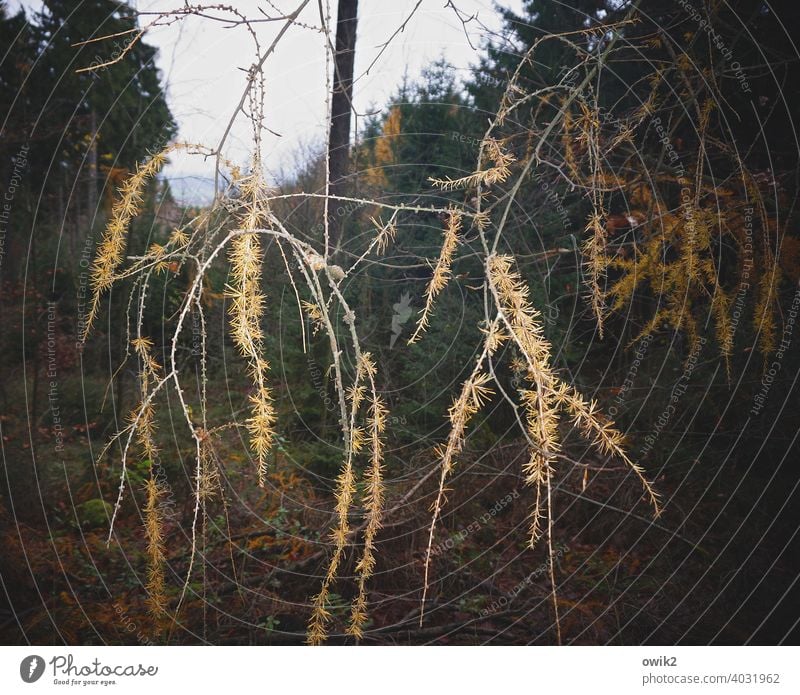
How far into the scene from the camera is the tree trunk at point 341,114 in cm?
207

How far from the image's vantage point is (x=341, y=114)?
2.16 metres

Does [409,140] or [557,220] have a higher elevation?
[409,140]

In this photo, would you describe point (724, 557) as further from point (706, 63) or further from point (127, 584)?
point (127, 584)

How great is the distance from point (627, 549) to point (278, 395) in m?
1.52

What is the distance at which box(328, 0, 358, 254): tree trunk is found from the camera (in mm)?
2074

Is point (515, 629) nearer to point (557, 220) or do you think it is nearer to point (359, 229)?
point (359, 229)

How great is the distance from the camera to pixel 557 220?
2.65m

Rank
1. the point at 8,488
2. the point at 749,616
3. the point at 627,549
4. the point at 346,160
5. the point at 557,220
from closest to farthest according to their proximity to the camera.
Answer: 1. the point at 749,616
2. the point at 8,488
3. the point at 627,549
4. the point at 346,160
5. the point at 557,220

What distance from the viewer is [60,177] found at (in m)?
2.08

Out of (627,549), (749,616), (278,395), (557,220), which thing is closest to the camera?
(749,616)

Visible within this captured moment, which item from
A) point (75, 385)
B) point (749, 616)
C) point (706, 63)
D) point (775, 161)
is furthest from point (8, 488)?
point (775, 161)

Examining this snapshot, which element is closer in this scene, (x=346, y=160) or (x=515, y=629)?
(x=515, y=629)

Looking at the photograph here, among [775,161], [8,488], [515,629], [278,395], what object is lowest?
[515,629]

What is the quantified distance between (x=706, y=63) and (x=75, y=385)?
110 inches
